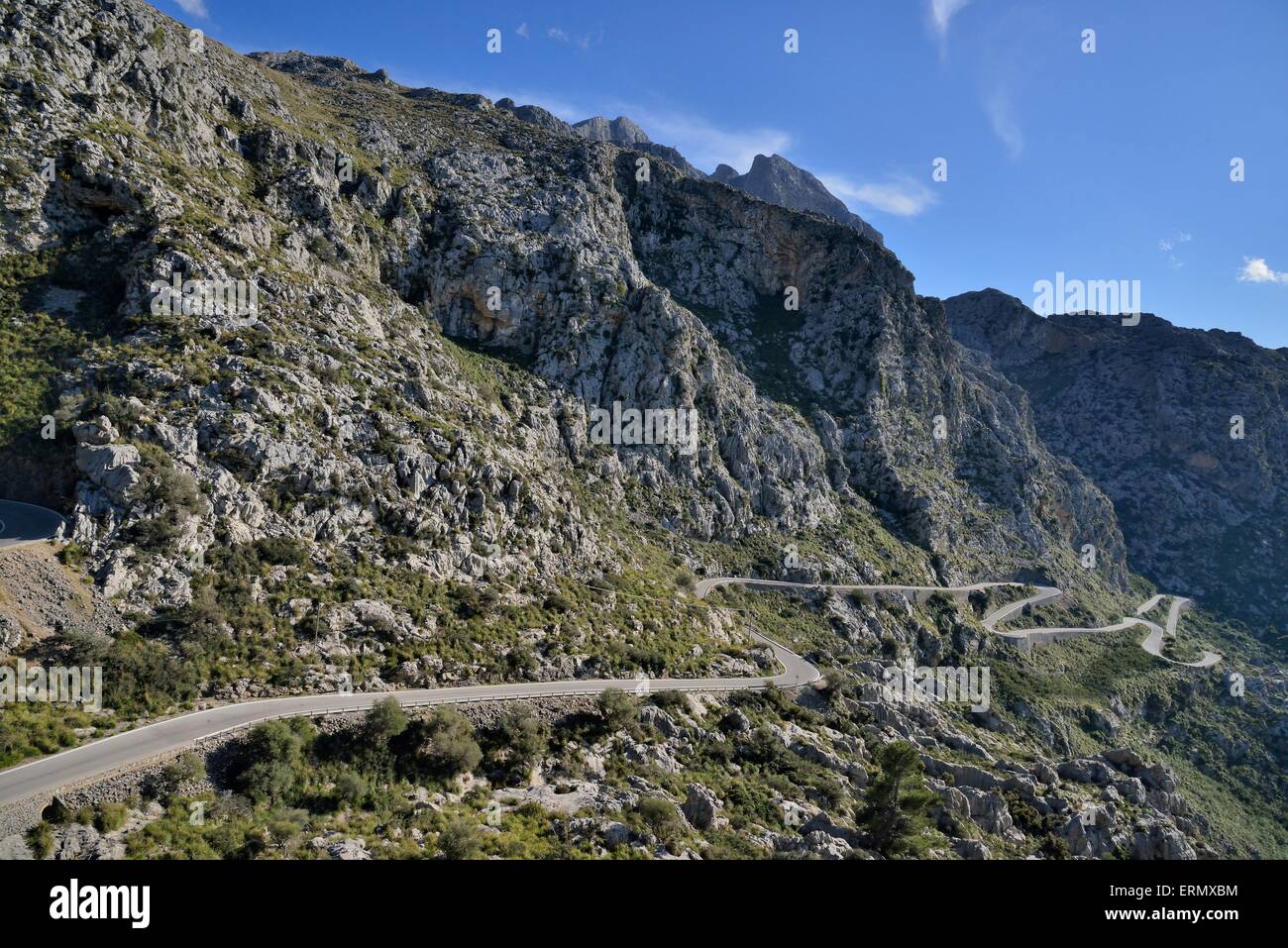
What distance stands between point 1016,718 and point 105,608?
73235 mm

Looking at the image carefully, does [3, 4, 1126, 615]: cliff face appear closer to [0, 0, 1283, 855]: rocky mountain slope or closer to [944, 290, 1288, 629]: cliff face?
[0, 0, 1283, 855]: rocky mountain slope

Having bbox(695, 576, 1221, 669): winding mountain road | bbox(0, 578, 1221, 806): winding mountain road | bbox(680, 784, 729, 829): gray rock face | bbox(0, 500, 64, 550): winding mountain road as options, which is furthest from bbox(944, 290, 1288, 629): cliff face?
bbox(0, 500, 64, 550): winding mountain road

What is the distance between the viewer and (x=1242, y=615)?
104 m

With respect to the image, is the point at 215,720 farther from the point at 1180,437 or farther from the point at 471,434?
the point at 1180,437

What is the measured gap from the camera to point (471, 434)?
147 ft

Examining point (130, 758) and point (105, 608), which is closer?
point (130, 758)

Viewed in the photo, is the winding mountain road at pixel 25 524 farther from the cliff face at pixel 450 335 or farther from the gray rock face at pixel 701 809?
the gray rock face at pixel 701 809

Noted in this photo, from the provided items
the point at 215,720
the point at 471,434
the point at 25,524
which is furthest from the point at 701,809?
the point at 25,524

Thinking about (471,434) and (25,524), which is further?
(471,434)

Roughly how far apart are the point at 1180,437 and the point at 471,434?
158675 millimetres

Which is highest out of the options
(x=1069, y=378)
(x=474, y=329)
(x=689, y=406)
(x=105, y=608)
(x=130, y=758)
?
(x=1069, y=378)

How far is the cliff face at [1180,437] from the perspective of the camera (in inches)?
4473

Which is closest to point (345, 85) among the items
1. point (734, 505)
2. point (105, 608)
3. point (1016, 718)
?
point (734, 505)

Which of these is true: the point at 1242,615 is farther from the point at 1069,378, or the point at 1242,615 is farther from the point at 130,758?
the point at 130,758
